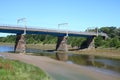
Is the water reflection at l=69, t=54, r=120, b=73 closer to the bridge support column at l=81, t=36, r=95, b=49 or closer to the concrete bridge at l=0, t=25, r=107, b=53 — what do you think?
the concrete bridge at l=0, t=25, r=107, b=53

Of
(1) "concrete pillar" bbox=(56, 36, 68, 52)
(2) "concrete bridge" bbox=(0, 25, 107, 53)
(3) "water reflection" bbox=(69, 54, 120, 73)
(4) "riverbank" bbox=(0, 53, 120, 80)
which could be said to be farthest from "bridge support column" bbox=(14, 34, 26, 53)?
(4) "riverbank" bbox=(0, 53, 120, 80)

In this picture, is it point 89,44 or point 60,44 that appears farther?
point 89,44

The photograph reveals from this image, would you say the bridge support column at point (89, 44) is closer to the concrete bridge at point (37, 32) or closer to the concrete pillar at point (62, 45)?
the concrete bridge at point (37, 32)

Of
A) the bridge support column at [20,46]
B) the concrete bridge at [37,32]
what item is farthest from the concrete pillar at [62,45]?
the bridge support column at [20,46]

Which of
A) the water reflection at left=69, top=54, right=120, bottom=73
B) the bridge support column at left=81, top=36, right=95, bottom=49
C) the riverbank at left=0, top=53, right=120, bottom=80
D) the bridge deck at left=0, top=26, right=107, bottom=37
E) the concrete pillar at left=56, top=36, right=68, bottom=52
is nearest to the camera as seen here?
the riverbank at left=0, top=53, right=120, bottom=80

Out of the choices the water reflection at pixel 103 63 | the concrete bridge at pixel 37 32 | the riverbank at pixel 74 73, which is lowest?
the water reflection at pixel 103 63

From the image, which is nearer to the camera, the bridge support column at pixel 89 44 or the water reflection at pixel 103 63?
the water reflection at pixel 103 63

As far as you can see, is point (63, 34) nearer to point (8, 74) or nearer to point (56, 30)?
point (56, 30)

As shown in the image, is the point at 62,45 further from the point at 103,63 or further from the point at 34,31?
the point at 103,63

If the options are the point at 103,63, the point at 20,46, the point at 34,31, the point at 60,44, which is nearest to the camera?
the point at 103,63

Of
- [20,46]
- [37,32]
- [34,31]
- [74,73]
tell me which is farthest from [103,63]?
[37,32]

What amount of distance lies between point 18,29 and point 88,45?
151 ft

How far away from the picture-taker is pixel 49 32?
128 m

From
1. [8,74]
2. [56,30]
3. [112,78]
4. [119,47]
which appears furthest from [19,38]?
[8,74]
